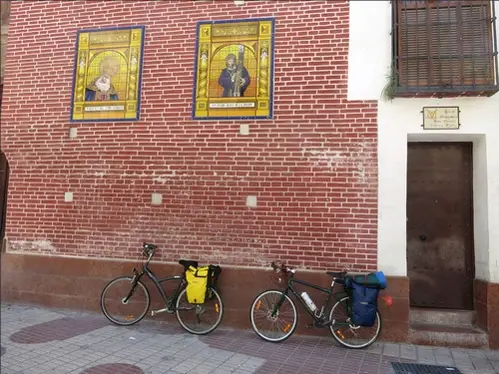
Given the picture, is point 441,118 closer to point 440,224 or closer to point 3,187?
point 440,224

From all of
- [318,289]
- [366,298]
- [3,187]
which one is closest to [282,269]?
[318,289]

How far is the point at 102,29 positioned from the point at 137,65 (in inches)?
38.4

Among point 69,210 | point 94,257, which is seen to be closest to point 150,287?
point 94,257

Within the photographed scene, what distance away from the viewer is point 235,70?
610cm

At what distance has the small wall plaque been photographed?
18.0 feet

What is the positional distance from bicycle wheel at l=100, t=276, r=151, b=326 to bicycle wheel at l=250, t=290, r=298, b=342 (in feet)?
5.52

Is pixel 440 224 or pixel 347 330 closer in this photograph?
pixel 347 330

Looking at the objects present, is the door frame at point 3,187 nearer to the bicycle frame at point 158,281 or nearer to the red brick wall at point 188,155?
the red brick wall at point 188,155

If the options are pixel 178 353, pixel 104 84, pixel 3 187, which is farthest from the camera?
pixel 3 187

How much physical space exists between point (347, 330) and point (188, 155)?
134 inches

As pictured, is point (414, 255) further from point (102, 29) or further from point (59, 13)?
point (59, 13)

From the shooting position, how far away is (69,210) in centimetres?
652

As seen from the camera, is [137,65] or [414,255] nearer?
[414,255]

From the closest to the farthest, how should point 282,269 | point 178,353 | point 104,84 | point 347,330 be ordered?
1. point 178,353
2. point 347,330
3. point 282,269
4. point 104,84
